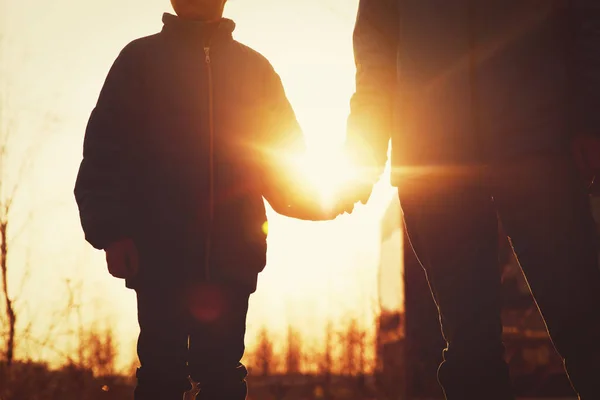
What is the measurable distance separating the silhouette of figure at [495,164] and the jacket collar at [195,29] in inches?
36.2

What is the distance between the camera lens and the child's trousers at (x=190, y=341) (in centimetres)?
301

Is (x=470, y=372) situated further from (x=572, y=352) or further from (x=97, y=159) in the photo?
(x=97, y=159)

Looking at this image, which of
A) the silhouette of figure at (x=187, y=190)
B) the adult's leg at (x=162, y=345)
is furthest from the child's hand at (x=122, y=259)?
the adult's leg at (x=162, y=345)

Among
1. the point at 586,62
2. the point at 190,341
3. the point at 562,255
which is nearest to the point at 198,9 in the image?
the point at 190,341

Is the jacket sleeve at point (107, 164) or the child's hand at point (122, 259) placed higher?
the jacket sleeve at point (107, 164)

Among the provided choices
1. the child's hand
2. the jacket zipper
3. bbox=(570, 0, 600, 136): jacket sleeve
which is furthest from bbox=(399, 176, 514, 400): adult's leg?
the child's hand

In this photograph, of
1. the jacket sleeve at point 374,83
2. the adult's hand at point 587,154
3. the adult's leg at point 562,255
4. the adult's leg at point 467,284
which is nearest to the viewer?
the adult's leg at point 562,255

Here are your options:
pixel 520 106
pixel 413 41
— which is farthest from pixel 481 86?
pixel 413 41

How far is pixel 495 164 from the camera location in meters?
2.57

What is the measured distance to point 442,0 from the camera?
9.08ft

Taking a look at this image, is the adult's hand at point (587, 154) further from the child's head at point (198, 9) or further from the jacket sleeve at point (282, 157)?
the child's head at point (198, 9)

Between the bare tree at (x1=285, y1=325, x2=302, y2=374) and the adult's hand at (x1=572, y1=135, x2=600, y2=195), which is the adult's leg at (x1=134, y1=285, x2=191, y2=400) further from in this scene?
the bare tree at (x1=285, y1=325, x2=302, y2=374)

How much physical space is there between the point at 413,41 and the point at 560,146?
2.41 feet

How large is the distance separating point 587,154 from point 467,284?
631 mm
